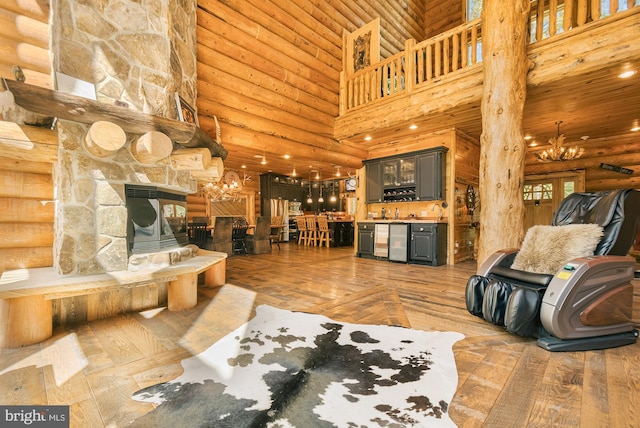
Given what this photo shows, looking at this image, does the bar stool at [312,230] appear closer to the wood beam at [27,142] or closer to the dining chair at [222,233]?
the dining chair at [222,233]

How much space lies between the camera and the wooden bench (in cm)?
209

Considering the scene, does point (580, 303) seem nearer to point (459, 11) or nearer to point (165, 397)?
point (165, 397)

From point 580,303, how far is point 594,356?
1.17ft

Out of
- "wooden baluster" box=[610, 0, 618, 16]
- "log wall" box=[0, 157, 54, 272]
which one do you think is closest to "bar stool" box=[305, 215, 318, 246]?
"log wall" box=[0, 157, 54, 272]

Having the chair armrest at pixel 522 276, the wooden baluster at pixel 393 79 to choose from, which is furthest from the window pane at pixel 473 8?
the chair armrest at pixel 522 276

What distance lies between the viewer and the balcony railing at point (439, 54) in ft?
12.6

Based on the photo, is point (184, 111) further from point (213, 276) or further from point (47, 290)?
point (47, 290)

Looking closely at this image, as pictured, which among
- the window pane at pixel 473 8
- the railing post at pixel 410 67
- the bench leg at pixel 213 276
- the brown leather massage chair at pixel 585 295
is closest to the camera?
the brown leather massage chair at pixel 585 295

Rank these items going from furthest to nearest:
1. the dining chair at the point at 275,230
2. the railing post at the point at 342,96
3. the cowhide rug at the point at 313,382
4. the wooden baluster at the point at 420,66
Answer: the dining chair at the point at 275,230, the railing post at the point at 342,96, the wooden baluster at the point at 420,66, the cowhide rug at the point at 313,382

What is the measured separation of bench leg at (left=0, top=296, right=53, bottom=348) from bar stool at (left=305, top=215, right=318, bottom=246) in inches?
287

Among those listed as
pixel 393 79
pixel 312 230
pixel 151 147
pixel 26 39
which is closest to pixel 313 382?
pixel 151 147

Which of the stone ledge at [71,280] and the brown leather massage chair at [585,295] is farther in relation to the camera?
the stone ledge at [71,280]

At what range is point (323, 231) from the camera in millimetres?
9109

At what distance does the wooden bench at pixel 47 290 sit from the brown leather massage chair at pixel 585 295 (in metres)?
2.90
